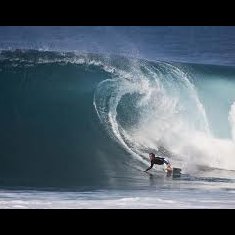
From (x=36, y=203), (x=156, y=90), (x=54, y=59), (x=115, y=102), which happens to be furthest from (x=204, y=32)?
(x=36, y=203)

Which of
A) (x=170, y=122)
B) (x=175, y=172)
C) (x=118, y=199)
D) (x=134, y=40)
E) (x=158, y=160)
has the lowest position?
(x=118, y=199)

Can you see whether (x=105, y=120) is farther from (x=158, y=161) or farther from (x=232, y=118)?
(x=232, y=118)

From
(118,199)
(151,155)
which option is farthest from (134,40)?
(118,199)

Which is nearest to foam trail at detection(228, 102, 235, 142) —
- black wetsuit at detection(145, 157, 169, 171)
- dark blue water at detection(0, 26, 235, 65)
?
dark blue water at detection(0, 26, 235, 65)

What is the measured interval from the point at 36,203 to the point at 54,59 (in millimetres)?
1357

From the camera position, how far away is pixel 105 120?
5426mm

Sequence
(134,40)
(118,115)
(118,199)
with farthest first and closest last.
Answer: (118,115) < (134,40) < (118,199)

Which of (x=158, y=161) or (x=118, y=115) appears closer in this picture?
(x=158, y=161)

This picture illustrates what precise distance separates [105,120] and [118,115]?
0.13 meters

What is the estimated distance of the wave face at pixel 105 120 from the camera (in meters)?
5.20

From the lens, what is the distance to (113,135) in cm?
532
